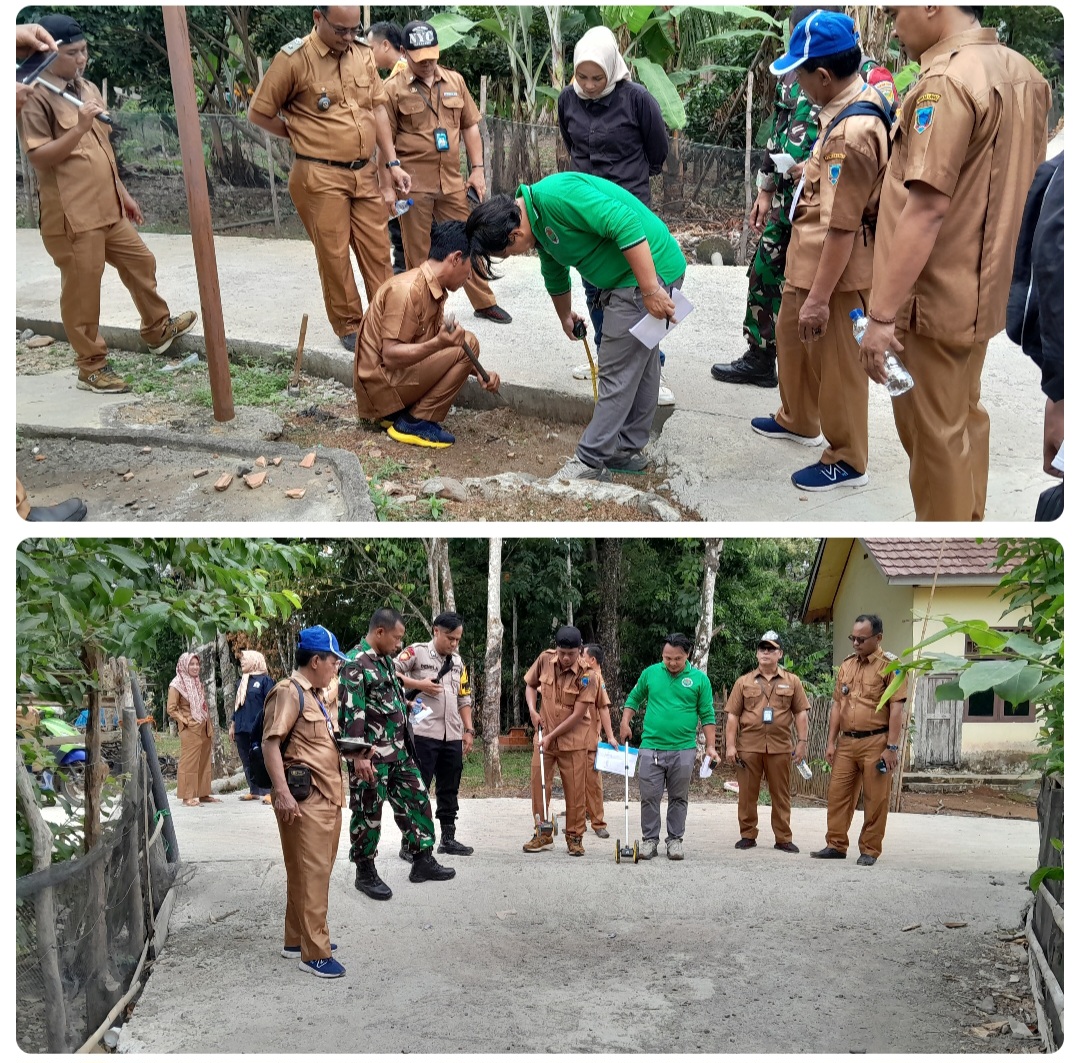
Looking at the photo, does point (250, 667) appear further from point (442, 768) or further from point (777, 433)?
point (777, 433)

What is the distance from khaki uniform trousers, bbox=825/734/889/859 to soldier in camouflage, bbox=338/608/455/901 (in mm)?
2243

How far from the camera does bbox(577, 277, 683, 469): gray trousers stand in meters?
5.12

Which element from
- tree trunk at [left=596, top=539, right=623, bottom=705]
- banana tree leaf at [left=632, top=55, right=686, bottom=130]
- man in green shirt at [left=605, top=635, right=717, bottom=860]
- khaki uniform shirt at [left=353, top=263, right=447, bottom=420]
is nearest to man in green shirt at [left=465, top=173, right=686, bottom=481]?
khaki uniform shirt at [left=353, top=263, right=447, bottom=420]

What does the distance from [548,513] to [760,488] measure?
1.00m

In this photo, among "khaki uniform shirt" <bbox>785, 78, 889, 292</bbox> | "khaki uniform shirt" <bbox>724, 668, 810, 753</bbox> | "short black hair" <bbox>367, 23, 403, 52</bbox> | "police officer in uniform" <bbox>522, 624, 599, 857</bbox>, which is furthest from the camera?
"short black hair" <bbox>367, 23, 403, 52</bbox>

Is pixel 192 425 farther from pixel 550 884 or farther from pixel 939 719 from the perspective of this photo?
pixel 939 719

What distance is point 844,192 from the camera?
4434mm

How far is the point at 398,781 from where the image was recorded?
5402 millimetres

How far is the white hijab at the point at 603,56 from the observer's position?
18.6 feet

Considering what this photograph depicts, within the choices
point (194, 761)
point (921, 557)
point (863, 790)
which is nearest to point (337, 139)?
point (863, 790)

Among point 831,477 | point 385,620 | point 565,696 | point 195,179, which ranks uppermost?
point 195,179

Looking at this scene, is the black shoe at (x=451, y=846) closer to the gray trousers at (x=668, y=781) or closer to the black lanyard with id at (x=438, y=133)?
the gray trousers at (x=668, y=781)

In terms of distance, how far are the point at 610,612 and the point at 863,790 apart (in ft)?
18.5

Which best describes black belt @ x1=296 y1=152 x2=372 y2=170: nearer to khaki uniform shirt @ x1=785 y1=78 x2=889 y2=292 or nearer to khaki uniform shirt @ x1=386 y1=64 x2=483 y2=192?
khaki uniform shirt @ x1=386 y1=64 x2=483 y2=192
